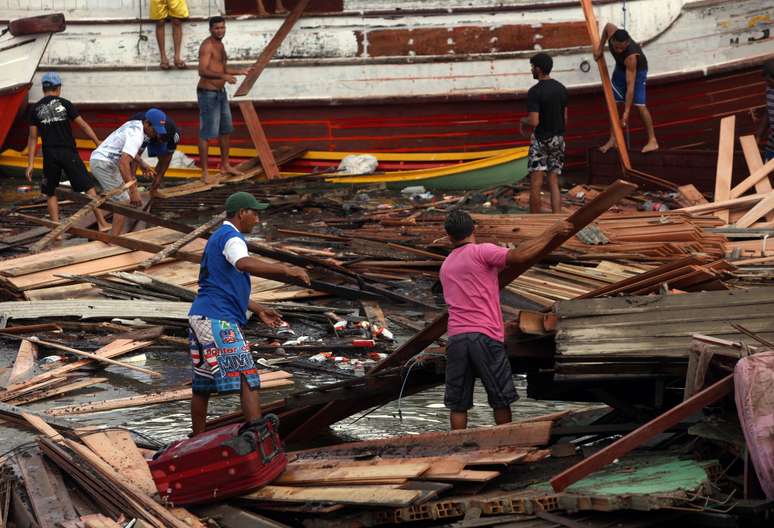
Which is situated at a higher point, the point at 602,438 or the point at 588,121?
the point at 588,121

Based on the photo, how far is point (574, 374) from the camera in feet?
23.2

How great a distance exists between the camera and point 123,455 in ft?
24.5

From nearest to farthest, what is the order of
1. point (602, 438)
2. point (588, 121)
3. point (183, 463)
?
point (183, 463), point (602, 438), point (588, 121)

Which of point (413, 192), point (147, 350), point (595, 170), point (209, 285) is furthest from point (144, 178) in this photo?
point (209, 285)

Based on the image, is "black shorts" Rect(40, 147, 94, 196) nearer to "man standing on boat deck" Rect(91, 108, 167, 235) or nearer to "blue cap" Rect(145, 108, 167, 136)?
"man standing on boat deck" Rect(91, 108, 167, 235)

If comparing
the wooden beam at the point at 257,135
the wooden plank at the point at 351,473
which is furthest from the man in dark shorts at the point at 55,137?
the wooden plank at the point at 351,473

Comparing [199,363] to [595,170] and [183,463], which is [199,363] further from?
[595,170]

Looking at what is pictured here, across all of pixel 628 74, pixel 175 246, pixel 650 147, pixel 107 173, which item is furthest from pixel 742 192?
pixel 107 173

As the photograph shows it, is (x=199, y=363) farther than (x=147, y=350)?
No

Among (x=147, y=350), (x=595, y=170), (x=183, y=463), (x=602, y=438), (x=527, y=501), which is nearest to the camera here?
(x=527, y=501)

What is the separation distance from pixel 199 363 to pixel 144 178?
10933 millimetres

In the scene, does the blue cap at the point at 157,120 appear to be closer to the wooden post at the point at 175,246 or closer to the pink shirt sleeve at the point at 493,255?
the wooden post at the point at 175,246

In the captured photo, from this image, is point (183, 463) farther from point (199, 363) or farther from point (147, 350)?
point (147, 350)

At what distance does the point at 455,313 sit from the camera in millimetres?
7473
